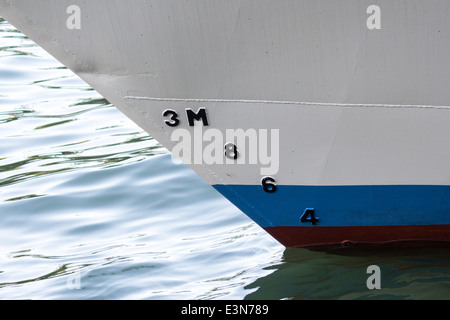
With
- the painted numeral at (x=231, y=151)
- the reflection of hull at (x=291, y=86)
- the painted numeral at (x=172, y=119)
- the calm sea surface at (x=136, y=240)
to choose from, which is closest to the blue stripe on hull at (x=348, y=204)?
the reflection of hull at (x=291, y=86)

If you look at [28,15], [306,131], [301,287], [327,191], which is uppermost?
[28,15]

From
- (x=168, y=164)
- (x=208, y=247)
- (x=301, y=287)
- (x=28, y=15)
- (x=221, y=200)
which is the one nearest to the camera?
(x=28, y=15)

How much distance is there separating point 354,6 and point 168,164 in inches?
112

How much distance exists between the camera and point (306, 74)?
11.3ft

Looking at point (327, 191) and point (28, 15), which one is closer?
point (28, 15)

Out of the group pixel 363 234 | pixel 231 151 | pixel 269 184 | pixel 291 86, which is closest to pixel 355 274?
pixel 363 234

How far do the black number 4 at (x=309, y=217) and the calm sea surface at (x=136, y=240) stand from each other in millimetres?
274

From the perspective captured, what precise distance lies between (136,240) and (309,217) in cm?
122

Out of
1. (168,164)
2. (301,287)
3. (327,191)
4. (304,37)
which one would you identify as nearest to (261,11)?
(304,37)

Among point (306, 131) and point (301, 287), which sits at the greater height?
point (306, 131)

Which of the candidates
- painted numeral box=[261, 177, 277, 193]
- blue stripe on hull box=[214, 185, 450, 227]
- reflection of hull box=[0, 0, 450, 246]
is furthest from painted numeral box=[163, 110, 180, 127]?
painted numeral box=[261, 177, 277, 193]

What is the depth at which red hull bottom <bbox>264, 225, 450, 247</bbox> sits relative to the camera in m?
3.80

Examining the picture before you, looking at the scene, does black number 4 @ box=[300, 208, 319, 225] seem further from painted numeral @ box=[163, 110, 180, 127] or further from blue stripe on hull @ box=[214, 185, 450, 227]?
painted numeral @ box=[163, 110, 180, 127]

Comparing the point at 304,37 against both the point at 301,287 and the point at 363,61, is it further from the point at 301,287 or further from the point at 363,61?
the point at 301,287
